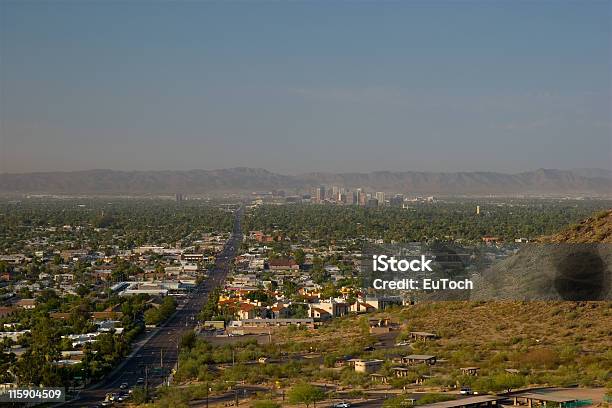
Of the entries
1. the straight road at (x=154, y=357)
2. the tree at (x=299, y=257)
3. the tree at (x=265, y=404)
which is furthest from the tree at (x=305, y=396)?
the tree at (x=299, y=257)

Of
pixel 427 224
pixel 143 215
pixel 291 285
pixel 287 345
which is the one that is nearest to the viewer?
pixel 287 345

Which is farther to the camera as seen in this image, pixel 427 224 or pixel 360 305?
pixel 427 224

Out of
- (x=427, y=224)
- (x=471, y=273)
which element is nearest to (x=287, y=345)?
(x=471, y=273)

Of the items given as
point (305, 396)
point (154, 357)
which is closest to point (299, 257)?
point (154, 357)

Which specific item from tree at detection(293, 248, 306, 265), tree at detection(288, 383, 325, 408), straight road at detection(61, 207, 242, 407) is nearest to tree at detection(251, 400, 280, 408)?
tree at detection(288, 383, 325, 408)

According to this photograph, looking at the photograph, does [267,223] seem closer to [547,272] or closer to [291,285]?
[291,285]

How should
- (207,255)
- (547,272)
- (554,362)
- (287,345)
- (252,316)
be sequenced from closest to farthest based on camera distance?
(554,362), (547,272), (287,345), (252,316), (207,255)

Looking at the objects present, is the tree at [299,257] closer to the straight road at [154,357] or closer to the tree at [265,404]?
the straight road at [154,357]

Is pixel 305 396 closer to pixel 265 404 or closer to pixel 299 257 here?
pixel 265 404

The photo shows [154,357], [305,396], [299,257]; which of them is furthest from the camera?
[299,257]
